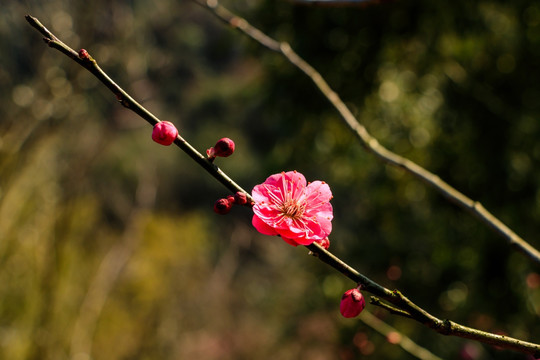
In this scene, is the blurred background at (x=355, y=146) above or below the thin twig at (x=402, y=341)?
above

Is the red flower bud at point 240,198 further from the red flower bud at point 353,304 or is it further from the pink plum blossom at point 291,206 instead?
the red flower bud at point 353,304

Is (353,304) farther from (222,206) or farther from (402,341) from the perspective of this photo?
(402,341)

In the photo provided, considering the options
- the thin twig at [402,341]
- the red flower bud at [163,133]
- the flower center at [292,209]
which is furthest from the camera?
the thin twig at [402,341]

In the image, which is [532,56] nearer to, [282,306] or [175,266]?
[282,306]

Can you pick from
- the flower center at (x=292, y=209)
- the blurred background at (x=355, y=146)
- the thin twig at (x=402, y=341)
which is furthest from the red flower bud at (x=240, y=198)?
the blurred background at (x=355, y=146)

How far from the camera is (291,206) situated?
30.2 inches

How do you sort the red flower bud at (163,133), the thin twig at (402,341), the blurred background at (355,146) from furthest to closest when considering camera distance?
the blurred background at (355,146) < the thin twig at (402,341) < the red flower bud at (163,133)

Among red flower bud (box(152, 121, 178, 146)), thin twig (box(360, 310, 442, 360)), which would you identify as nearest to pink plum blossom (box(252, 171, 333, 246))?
red flower bud (box(152, 121, 178, 146))

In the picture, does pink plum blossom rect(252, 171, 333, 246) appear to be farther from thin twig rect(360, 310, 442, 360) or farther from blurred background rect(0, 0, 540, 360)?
blurred background rect(0, 0, 540, 360)

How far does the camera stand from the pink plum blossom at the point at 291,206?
2.13ft

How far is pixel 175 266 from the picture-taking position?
593 cm

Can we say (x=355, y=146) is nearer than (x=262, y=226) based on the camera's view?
No

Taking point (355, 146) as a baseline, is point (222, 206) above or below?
below

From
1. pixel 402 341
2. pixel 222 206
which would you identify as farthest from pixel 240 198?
pixel 402 341
